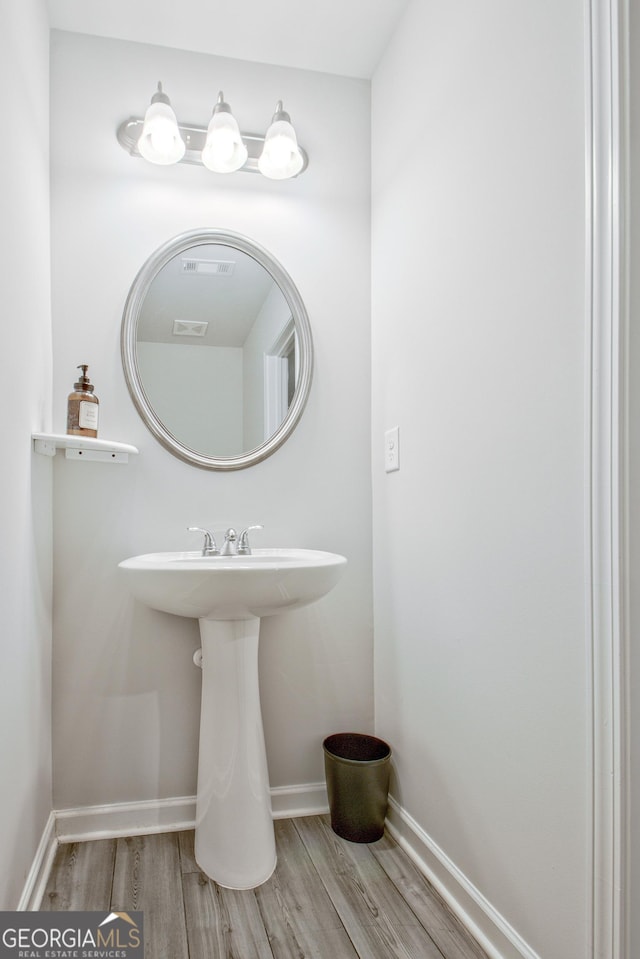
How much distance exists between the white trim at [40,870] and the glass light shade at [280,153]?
6.34 feet

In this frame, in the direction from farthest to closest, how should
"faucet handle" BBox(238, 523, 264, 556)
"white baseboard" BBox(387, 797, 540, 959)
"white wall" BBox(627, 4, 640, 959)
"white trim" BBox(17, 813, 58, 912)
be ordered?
"faucet handle" BBox(238, 523, 264, 556) < "white trim" BBox(17, 813, 58, 912) < "white baseboard" BBox(387, 797, 540, 959) < "white wall" BBox(627, 4, 640, 959)

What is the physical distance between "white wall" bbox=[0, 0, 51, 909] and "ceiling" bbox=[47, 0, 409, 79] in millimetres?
160

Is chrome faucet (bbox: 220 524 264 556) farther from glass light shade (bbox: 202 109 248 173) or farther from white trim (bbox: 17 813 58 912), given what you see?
glass light shade (bbox: 202 109 248 173)

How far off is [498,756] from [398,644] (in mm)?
A: 576

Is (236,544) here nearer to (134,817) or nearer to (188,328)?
(188,328)

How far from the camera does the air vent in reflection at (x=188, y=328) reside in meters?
1.95

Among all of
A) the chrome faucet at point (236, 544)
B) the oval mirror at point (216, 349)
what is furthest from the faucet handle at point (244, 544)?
the oval mirror at point (216, 349)

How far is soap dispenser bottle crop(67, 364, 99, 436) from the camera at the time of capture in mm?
1749

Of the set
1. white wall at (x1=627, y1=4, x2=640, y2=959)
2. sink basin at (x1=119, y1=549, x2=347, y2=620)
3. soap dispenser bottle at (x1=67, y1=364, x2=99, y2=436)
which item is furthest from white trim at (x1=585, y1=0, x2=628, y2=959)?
soap dispenser bottle at (x1=67, y1=364, x2=99, y2=436)

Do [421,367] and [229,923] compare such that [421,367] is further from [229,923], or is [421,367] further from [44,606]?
[229,923]

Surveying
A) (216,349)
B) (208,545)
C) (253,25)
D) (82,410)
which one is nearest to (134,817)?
(208,545)

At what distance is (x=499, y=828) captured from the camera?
129 centimetres

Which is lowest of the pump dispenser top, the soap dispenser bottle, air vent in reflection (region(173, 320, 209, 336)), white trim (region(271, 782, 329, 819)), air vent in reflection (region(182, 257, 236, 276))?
white trim (region(271, 782, 329, 819))

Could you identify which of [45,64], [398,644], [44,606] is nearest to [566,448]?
[398,644]
